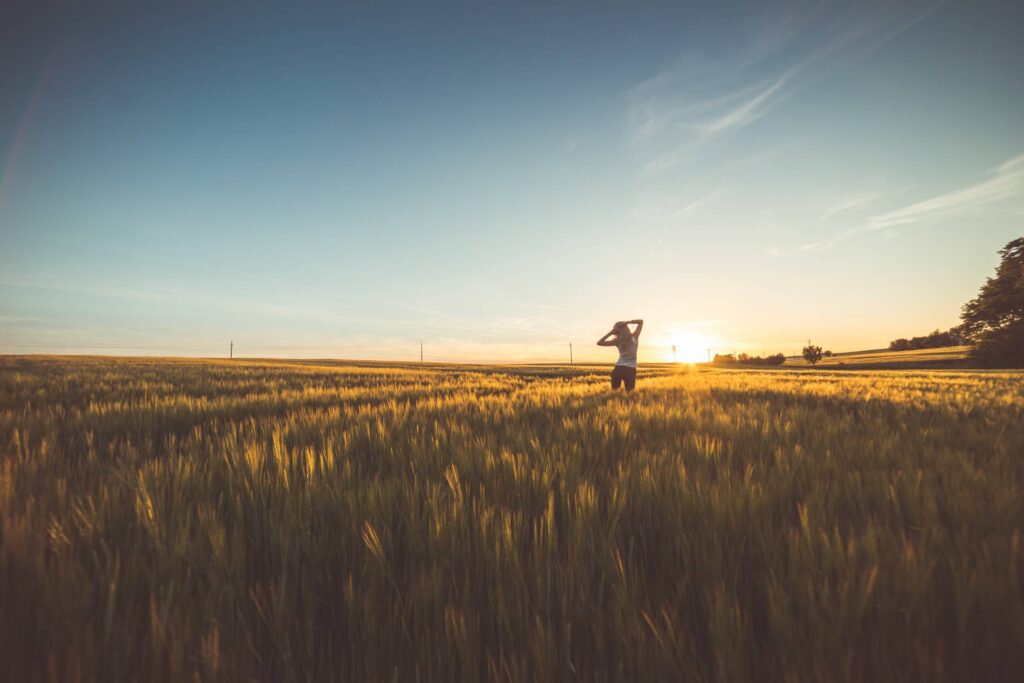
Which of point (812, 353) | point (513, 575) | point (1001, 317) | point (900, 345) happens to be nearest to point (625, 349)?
point (513, 575)

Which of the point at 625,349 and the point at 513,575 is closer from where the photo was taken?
the point at 513,575

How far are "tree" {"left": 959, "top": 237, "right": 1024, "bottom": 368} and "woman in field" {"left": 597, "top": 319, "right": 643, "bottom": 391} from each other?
195ft

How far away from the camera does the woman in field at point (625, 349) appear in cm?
852

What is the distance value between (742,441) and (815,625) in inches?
94.3

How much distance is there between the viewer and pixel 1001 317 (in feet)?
142

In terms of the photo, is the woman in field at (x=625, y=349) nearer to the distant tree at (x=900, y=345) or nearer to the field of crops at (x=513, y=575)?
the field of crops at (x=513, y=575)

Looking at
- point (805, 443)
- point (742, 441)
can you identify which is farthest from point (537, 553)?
point (805, 443)

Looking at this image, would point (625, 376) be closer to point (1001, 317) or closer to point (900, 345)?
point (1001, 317)

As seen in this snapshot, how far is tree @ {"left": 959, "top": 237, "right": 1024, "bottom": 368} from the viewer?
3966 cm

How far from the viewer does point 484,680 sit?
0.85 m

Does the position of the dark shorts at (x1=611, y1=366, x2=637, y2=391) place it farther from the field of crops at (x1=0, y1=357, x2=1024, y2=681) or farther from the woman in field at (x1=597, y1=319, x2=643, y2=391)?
the field of crops at (x1=0, y1=357, x2=1024, y2=681)

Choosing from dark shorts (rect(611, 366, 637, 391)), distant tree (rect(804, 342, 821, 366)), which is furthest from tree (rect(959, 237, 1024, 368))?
dark shorts (rect(611, 366, 637, 391))

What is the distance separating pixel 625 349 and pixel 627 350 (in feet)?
0.17

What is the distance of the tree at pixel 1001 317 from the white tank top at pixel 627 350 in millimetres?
59437
